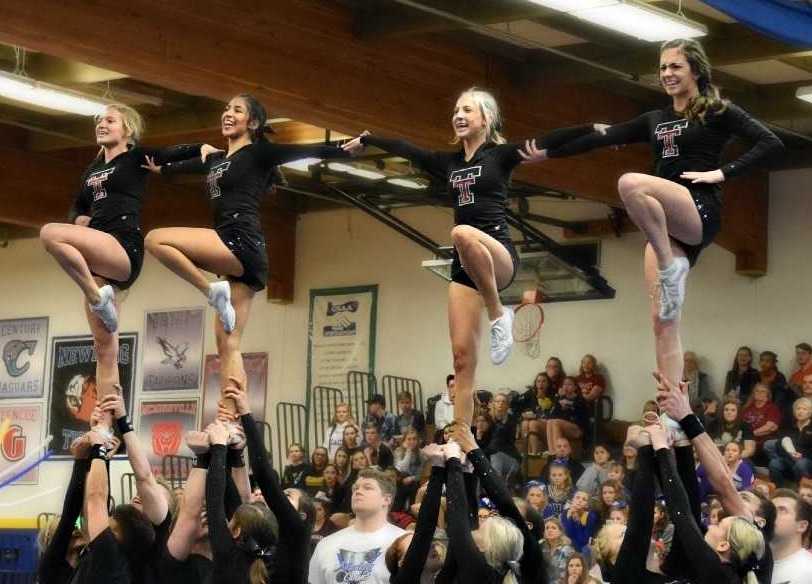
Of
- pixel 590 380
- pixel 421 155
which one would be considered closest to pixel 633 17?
pixel 421 155

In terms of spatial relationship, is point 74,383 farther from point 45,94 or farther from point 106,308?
point 106,308

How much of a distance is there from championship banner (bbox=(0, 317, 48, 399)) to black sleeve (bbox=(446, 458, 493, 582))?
14840mm

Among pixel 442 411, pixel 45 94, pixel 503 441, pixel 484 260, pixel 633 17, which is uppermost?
pixel 633 17

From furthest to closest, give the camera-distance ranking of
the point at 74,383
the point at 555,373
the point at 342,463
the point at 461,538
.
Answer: the point at 74,383
the point at 555,373
the point at 342,463
the point at 461,538

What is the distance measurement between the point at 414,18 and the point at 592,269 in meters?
5.11

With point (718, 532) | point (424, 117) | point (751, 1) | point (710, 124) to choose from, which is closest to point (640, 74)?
point (424, 117)

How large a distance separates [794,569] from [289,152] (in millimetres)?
3051

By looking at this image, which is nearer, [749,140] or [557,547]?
[749,140]

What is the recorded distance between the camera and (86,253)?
7383 mm

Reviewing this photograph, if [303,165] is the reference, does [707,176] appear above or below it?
below

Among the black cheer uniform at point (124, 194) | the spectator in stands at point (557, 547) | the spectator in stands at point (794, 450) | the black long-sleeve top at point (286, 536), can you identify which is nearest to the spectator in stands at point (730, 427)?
the spectator in stands at point (794, 450)

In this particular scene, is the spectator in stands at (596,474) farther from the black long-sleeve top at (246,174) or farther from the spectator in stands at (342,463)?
the black long-sleeve top at (246,174)

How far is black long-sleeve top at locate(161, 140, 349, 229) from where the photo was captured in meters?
7.29

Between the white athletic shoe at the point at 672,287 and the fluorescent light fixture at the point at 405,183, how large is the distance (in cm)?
939
